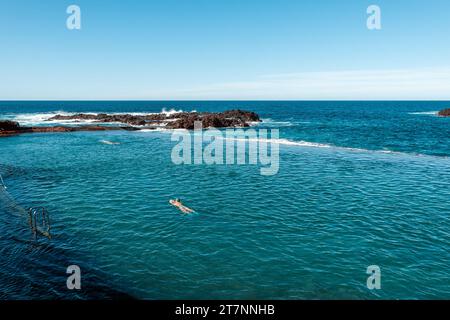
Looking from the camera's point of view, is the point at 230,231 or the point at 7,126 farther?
the point at 7,126

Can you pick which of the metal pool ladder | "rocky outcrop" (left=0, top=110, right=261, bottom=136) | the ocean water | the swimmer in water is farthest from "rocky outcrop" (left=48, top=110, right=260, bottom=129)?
the metal pool ladder

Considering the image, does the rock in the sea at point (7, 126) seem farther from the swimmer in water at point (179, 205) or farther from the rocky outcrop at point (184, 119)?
the swimmer in water at point (179, 205)

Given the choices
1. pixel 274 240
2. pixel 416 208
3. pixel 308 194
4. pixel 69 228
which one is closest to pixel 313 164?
pixel 308 194

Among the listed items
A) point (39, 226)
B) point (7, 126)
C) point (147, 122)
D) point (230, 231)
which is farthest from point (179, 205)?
point (147, 122)

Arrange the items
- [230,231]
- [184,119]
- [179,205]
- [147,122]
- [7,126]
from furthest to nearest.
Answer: [147,122]
[184,119]
[7,126]
[179,205]
[230,231]

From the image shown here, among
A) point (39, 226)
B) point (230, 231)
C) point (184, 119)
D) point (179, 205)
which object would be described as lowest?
point (230, 231)

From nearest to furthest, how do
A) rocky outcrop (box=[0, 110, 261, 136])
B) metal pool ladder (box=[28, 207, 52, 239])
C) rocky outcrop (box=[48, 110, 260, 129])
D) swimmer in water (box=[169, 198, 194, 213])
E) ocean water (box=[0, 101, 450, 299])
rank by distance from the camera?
ocean water (box=[0, 101, 450, 299]) < metal pool ladder (box=[28, 207, 52, 239]) < swimmer in water (box=[169, 198, 194, 213]) < rocky outcrop (box=[0, 110, 261, 136]) < rocky outcrop (box=[48, 110, 260, 129])

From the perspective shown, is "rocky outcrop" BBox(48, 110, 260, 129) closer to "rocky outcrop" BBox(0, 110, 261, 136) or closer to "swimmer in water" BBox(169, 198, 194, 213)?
"rocky outcrop" BBox(0, 110, 261, 136)

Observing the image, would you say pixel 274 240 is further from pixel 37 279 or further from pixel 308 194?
pixel 37 279

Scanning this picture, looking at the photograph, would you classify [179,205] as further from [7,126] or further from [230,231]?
[7,126]
